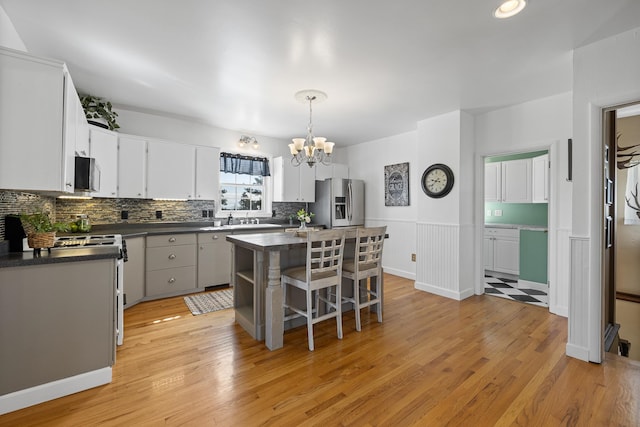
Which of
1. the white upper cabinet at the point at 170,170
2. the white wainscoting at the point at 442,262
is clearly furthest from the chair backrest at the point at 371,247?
the white upper cabinet at the point at 170,170

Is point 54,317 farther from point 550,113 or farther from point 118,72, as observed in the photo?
point 550,113

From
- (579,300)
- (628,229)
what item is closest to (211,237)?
(579,300)

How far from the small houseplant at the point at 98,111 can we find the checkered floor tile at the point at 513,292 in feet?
18.4

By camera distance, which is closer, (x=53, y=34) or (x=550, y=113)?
(x=53, y=34)

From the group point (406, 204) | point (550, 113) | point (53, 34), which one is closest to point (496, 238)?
point (406, 204)

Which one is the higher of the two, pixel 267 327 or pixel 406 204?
pixel 406 204

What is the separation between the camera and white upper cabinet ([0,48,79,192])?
5.66 ft

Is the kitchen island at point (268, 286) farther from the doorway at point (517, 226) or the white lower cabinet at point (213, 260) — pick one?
the doorway at point (517, 226)

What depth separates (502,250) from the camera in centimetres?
507

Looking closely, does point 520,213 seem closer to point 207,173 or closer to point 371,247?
point 371,247

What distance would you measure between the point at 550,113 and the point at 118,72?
475 cm

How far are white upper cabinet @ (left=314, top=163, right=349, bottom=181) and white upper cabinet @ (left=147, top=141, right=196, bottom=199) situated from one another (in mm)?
2363

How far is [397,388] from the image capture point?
1.91 metres

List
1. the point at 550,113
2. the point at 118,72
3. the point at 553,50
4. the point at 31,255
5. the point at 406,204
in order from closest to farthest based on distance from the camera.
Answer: the point at 31,255 → the point at 553,50 → the point at 118,72 → the point at 550,113 → the point at 406,204
